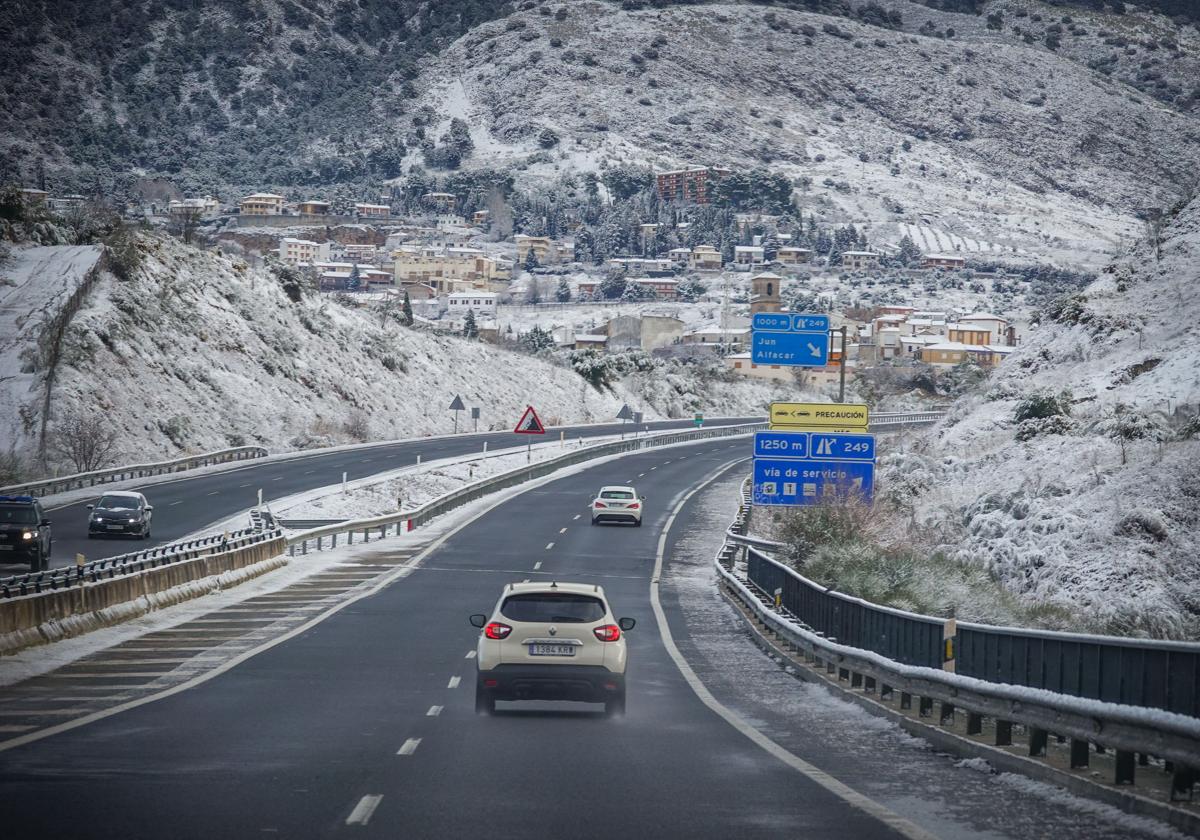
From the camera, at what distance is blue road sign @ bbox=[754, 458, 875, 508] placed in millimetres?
36312

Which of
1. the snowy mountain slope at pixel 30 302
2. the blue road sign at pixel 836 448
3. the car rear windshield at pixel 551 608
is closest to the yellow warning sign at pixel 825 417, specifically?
the blue road sign at pixel 836 448

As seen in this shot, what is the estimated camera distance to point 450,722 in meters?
16.5

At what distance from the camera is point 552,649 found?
55.6 feet

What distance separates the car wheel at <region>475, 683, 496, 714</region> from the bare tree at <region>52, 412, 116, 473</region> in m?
50.3

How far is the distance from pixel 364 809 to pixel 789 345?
94.8 feet

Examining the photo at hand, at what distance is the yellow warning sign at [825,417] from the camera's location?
36.4 metres

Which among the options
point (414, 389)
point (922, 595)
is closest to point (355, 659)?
point (922, 595)

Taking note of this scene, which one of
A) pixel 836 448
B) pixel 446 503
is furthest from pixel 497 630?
pixel 446 503

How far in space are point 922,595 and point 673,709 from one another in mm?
10627

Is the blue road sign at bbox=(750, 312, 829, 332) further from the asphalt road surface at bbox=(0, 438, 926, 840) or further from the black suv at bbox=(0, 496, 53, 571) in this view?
the black suv at bbox=(0, 496, 53, 571)

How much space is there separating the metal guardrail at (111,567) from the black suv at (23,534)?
7.67 feet

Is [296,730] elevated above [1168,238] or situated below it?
Answer: below

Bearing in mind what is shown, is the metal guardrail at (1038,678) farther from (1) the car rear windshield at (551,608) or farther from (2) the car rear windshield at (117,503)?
(2) the car rear windshield at (117,503)

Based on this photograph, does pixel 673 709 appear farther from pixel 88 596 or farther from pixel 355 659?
pixel 88 596
